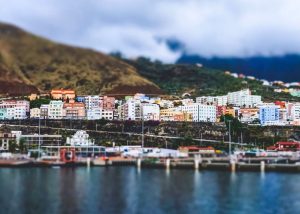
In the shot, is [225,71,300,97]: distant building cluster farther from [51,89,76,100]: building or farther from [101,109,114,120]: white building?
[51,89,76,100]: building

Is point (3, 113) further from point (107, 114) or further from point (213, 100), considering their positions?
point (213, 100)

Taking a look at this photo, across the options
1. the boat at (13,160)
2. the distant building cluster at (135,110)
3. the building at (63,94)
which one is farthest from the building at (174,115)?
the boat at (13,160)

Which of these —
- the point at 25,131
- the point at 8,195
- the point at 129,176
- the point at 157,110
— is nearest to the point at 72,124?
the point at 25,131

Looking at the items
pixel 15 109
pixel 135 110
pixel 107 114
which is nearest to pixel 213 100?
pixel 135 110

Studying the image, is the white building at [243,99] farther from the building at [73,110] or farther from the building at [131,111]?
the building at [73,110]

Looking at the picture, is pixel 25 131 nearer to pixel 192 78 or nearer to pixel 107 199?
A: pixel 107 199
